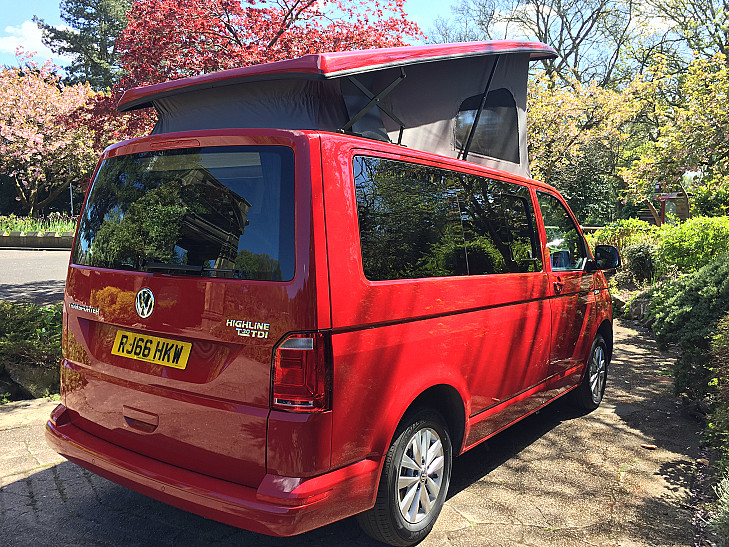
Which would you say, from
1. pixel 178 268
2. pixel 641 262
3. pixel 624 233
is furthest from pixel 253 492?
pixel 624 233

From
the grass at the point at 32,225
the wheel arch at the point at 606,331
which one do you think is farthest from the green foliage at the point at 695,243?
the grass at the point at 32,225

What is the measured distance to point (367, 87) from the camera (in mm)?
3543

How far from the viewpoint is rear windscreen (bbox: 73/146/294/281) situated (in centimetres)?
261

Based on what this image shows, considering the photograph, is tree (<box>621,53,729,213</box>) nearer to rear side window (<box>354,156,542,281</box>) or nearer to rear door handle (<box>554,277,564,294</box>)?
rear door handle (<box>554,277,564,294</box>)

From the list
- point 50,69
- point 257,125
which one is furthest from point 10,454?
point 50,69

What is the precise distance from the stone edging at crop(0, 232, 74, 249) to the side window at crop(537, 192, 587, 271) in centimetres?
2252

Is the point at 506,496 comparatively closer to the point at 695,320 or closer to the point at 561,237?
the point at 561,237

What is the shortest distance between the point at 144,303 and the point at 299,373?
0.90 metres

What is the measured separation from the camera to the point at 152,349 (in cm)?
283

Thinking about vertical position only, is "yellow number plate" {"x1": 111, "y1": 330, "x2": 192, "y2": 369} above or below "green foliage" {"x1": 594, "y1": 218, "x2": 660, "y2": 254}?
below

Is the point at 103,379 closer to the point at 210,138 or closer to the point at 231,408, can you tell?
the point at 231,408

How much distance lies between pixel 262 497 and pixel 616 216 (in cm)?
2955

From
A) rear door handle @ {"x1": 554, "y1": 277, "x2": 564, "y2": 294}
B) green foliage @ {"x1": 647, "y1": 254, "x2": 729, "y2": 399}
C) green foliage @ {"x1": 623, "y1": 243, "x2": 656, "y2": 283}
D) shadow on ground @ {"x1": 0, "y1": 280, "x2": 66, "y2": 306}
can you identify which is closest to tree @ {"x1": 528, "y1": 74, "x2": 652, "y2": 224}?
green foliage @ {"x1": 623, "y1": 243, "x2": 656, "y2": 283}

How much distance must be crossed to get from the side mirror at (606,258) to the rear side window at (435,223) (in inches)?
51.9
